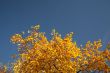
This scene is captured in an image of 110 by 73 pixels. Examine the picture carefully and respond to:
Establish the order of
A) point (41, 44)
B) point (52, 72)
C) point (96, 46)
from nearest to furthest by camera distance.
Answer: point (52, 72)
point (41, 44)
point (96, 46)

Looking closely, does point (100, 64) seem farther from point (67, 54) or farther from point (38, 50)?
point (38, 50)

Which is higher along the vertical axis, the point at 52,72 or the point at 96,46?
the point at 96,46

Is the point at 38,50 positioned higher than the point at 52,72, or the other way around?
the point at 38,50

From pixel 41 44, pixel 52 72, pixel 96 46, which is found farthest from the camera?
pixel 96 46

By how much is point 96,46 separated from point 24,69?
1125 cm

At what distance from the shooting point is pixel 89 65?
143 feet

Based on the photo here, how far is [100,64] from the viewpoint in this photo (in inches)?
1710

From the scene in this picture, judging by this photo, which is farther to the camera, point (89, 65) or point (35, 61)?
point (89, 65)

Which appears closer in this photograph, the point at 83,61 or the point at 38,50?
the point at 38,50

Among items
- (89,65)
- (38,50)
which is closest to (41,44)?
(38,50)

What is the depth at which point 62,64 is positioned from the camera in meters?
40.4

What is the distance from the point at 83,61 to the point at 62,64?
186 inches

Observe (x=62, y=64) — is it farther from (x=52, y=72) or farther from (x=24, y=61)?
(x=24, y=61)

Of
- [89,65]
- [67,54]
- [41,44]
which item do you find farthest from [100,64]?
[41,44]
